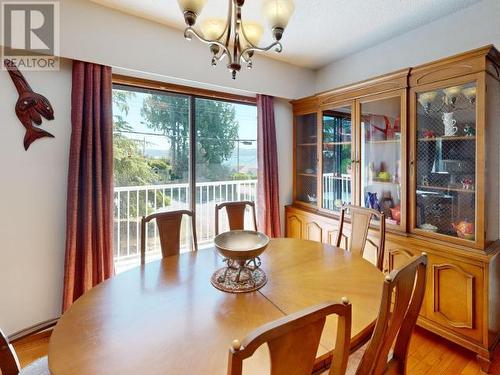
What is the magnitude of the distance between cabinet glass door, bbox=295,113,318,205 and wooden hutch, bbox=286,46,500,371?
1.26 ft

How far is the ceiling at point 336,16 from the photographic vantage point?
205cm

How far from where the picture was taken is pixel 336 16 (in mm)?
2223

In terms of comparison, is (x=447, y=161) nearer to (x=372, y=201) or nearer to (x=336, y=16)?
(x=372, y=201)

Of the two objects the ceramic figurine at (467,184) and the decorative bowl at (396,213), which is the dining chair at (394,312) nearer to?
the ceramic figurine at (467,184)

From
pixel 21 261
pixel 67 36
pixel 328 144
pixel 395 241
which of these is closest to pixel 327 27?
pixel 328 144

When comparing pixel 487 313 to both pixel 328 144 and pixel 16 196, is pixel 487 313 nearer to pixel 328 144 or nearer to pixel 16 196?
pixel 328 144

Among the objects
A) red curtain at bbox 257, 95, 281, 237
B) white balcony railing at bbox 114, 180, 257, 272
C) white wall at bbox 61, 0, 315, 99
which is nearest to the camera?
white wall at bbox 61, 0, 315, 99

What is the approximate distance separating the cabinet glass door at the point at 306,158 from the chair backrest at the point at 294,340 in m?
2.54

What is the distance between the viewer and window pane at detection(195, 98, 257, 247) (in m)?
2.97

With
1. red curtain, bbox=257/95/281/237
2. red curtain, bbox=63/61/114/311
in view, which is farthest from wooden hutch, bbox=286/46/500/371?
red curtain, bbox=63/61/114/311

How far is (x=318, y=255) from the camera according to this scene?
1.76 m

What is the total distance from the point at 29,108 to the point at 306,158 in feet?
9.12

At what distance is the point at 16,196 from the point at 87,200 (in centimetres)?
47

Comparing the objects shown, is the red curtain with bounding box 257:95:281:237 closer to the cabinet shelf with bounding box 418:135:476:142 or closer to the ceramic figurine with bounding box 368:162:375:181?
the ceramic figurine with bounding box 368:162:375:181
